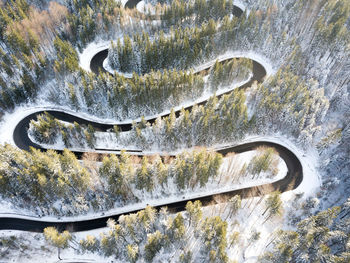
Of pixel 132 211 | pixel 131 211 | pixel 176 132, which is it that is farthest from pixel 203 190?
pixel 131 211

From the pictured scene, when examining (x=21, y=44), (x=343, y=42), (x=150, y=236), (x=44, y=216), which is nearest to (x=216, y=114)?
(x=150, y=236)

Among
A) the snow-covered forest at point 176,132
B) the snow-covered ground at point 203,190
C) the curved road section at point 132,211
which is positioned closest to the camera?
the snow-covered forest at point 176,132

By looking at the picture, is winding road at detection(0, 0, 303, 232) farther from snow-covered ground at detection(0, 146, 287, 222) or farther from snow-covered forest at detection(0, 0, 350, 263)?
snow-covered ground at detection(0, 146, 287, 222)

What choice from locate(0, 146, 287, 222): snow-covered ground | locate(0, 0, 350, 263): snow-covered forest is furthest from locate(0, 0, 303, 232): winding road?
locate(0, 146, 287, 222): snow-covered ground

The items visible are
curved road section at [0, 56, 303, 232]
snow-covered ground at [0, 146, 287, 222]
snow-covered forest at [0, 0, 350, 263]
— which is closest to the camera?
snow-covered forest at [0, 0, 350, 263]

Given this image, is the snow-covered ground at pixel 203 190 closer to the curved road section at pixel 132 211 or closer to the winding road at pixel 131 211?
the winding road at pixel 131 211

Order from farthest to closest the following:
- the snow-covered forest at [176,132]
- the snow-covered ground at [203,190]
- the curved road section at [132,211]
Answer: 1. the snow-covered ground at [203,190]
2. the curved road section at [132,211]
3. the snow-covered forest at [176,132]

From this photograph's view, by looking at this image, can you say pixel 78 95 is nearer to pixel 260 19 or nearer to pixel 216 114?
pixel 216 114

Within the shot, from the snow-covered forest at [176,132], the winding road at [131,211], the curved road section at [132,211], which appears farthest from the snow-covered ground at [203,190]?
the curved road section at [132,211]

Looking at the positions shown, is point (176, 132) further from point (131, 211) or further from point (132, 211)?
point (131, 211)
